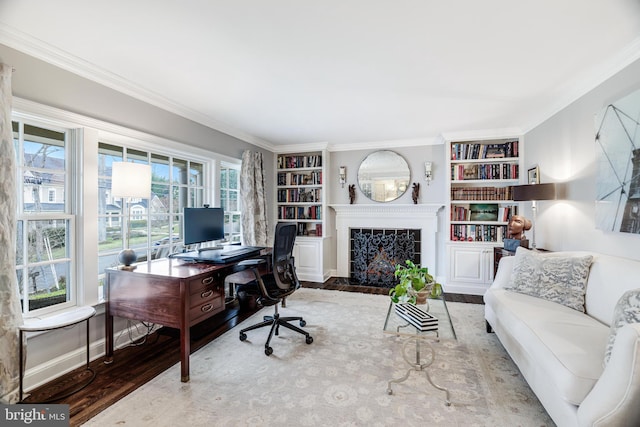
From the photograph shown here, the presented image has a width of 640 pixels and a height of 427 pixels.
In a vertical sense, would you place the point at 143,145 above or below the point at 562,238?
above

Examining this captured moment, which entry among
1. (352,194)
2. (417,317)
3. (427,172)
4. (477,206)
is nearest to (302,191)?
(352,194)

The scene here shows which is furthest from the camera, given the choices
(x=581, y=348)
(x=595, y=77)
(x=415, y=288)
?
(x=595, y=77)

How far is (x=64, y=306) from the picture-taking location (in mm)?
2125

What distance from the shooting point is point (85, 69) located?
2127mm

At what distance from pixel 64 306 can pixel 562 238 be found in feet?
14.9

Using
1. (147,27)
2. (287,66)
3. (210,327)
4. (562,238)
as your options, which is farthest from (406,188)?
(147,27)

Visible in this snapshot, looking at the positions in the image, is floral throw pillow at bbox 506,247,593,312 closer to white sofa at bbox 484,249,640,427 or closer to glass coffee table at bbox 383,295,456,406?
white sofa at bbox 484,249,640,427

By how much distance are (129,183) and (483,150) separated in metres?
4.34

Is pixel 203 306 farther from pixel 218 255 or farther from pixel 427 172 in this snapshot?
pixel 427 172

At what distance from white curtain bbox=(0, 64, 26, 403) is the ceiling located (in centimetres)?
Result: 52

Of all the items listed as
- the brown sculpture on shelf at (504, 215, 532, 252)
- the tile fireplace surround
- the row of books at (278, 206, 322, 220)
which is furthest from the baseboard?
the row of books at (278, 206, 322, 220)

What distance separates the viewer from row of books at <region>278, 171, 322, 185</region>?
191 inches

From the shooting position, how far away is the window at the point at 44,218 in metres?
1.93

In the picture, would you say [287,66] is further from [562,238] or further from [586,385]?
[562,238]
